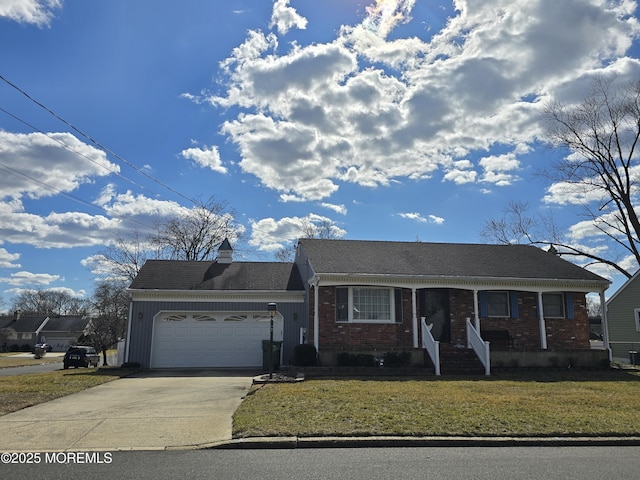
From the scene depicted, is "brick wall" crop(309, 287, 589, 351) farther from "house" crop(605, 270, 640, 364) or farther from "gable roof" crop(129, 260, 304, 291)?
"house" crop(605, 270, 640, 364)

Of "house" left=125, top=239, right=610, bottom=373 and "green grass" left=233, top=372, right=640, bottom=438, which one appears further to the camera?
"house" left=125, top=239, right=610, bottom=373

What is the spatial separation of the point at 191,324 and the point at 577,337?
15630 millimetres

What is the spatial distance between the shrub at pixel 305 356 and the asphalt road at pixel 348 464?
31.5ft

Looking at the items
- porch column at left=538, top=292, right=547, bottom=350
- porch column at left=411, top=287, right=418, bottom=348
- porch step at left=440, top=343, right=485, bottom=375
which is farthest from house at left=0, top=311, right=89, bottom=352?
porch column at left=538, top=292, right=547, bottom=350

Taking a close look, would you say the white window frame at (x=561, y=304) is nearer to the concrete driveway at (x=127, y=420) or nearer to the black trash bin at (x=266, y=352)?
the black trash bin at (x=266, y=352)

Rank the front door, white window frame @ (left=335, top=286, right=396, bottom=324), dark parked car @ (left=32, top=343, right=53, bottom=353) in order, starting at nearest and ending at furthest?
white window frame @ (left=335, top=286, right=396, bottom=324) → the front door → dark parked car @ (left=32, top=343, right=53, bottom=353)

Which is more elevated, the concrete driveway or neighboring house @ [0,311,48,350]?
neighboring house @ [0,311,48,350]

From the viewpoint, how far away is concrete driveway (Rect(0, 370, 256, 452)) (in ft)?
22.3

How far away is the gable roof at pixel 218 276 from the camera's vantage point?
64.3 feet

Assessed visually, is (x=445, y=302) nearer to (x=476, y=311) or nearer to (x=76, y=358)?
(x=476, y=311)

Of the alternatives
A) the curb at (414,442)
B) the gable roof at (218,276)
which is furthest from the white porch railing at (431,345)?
the curb at (414,442)

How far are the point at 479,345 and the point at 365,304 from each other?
438 centimetres

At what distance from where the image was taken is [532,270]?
19.7 m

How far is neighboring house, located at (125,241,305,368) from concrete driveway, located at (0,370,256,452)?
6.16m
